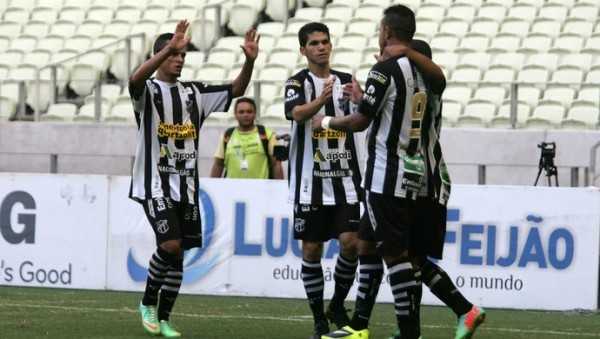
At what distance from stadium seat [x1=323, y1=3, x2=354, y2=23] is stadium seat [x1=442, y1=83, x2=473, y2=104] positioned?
3.49 m

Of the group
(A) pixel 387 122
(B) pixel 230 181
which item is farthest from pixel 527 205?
(A) pixel 387 122

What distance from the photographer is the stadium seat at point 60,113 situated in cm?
2134

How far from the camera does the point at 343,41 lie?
73.2 feet

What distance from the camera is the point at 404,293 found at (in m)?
8.91

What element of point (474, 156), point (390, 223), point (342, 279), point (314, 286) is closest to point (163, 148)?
point (314, 286)

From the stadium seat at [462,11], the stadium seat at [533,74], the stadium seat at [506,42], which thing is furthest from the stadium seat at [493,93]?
the stadium seat at [462,11]

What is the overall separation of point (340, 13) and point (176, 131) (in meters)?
13.3

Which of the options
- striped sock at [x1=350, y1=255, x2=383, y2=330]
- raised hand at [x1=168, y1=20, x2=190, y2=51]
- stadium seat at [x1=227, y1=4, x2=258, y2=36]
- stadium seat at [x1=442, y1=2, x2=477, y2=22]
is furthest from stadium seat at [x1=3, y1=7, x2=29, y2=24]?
striped sock at [x1=350, y1=255, x2=383, y2=330]

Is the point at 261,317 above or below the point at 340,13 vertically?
below

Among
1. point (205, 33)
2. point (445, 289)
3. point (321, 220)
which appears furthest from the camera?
point (205, 33)

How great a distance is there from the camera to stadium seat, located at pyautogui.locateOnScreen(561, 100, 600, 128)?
1886 cm

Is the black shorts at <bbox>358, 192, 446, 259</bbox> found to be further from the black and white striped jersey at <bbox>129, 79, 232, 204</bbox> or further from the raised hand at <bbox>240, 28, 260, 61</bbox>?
the raised hand at <bbox>240, 28, 260, 61</bbox>

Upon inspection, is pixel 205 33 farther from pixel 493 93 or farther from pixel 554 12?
Answer: pixel 493 93

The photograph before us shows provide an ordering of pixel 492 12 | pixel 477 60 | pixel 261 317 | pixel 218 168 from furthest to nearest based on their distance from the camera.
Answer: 1. pixel 492 12
2. pixel 477 60
3. pixel 218 168
4. pixel 261 317
